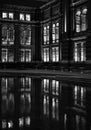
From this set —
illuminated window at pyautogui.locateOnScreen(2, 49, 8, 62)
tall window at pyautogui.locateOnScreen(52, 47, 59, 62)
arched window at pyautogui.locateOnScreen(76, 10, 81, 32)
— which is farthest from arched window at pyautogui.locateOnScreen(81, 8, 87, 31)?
illuminated window at pyautogui.locateOnScreen(2, 49, 8, 62)

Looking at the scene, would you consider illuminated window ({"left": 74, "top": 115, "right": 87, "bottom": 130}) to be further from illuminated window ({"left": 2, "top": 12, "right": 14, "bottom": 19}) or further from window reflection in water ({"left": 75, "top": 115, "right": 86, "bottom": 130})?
illuminated window ({"left": 2, "top": 12, "right": 14, "bottom": 19})

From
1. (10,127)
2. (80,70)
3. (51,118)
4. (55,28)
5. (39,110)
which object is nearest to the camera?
(10,127)

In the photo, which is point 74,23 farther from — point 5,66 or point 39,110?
point 39,110

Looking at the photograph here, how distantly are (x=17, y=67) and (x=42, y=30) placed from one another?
29.8 ft

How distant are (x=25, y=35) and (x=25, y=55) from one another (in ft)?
13.6

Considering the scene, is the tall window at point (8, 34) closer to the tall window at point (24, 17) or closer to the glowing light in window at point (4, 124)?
the tall window at point (24, 17)

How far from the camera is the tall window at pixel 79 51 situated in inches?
1356

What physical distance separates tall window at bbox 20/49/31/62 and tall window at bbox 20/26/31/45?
1653 millimetres

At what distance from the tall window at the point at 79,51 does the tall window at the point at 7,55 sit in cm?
1788

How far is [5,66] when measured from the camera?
49.1 metres

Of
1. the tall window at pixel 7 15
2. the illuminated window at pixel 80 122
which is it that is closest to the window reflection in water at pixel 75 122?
the illuminated window at pixel 80 122

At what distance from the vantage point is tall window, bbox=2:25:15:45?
49.2 meters

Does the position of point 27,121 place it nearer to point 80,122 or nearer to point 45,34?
point 80,122

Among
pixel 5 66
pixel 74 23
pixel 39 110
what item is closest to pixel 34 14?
pixel 5 66
